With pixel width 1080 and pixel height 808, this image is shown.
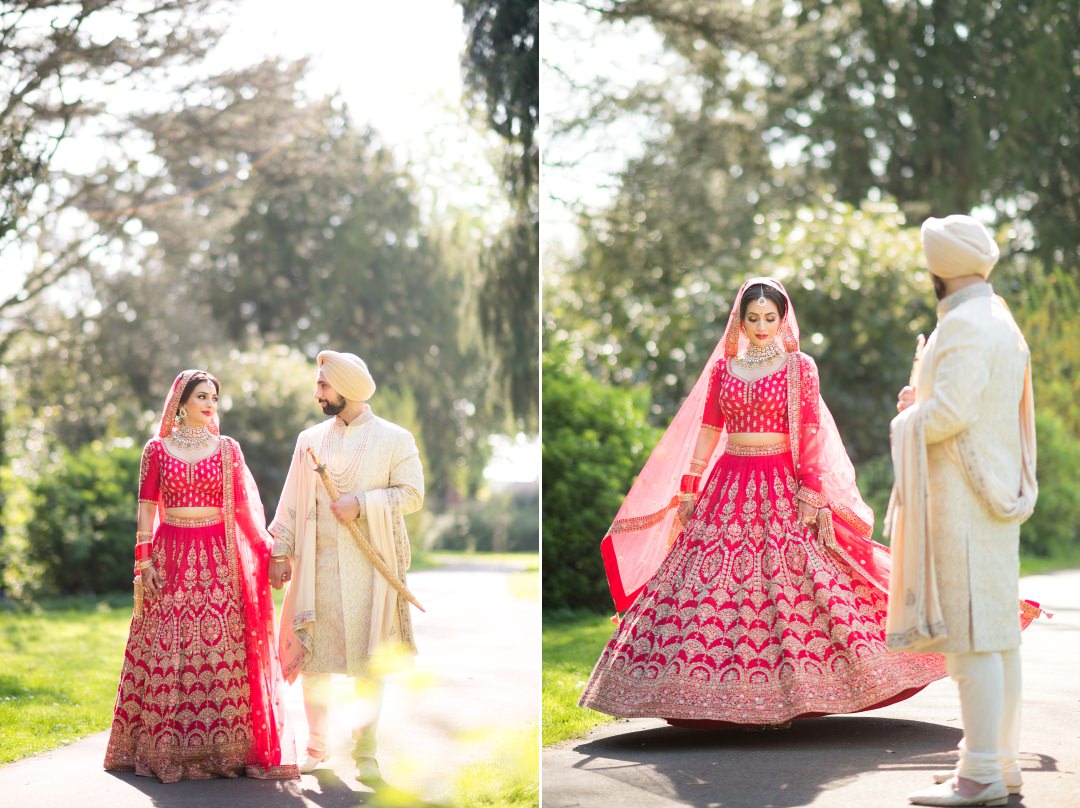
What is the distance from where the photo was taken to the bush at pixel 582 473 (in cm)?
878

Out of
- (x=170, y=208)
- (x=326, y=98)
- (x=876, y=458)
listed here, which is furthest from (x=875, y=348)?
(x=170, y=208)

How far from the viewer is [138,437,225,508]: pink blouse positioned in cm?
485

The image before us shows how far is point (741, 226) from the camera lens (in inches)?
727

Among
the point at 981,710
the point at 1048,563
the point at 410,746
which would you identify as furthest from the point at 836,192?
the point at 410,746

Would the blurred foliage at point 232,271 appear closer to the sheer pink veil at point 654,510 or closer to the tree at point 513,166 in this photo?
the tree at point 513,166

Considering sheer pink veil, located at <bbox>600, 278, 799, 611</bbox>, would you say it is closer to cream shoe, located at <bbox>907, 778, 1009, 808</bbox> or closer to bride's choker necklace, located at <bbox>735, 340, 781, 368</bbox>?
bride's choker necklace, located at <bbox>735, 340, 781, 368</bbox>

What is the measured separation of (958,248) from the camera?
3.73m

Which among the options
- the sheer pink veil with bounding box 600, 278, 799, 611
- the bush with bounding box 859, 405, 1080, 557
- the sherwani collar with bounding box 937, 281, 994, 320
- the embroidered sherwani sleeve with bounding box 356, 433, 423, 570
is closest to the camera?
the sherwani collar with bounding box 937, 281, 994, 320

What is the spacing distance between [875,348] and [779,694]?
794 cm

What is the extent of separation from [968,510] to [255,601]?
264 centimetres

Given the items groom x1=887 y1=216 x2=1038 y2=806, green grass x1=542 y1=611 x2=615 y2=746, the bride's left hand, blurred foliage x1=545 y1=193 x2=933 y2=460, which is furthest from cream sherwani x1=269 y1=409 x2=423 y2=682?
blurred foliage x1=545 y1=193 x2=933 y2=460

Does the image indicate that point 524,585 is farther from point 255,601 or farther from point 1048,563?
point 255,601

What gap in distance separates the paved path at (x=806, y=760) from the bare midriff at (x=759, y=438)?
108 centimetres

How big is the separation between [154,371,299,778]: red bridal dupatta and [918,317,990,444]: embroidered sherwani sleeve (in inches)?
99.0
